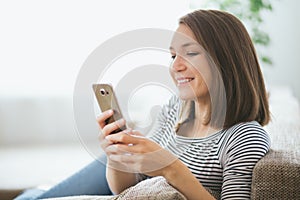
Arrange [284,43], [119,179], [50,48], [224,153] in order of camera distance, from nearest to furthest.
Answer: [224,153], [119,179], [284,43], [50,48]

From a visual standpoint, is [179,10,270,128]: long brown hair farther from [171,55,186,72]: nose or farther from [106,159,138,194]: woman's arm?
[106,159,138,194]: woman's arm

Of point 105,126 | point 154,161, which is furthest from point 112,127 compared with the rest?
point 154,161

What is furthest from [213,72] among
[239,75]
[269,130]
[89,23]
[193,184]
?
[89,23]

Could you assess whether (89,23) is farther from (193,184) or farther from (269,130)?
(193,184)

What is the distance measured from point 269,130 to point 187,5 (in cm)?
221

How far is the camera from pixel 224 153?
1.19m

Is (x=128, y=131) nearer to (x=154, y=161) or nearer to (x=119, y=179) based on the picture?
(x=154, y=161)

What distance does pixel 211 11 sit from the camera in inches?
50.1

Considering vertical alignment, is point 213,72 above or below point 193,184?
above

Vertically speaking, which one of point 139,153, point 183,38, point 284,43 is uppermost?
point 183,38

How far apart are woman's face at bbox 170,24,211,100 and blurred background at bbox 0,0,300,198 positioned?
241cm

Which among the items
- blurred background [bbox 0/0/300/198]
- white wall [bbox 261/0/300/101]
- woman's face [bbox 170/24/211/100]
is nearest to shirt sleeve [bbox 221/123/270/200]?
woman's face [bbox 170/24/211/100]

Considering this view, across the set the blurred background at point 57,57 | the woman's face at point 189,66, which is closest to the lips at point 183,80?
the woman's face at point 189,66

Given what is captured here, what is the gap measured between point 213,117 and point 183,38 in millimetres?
194
